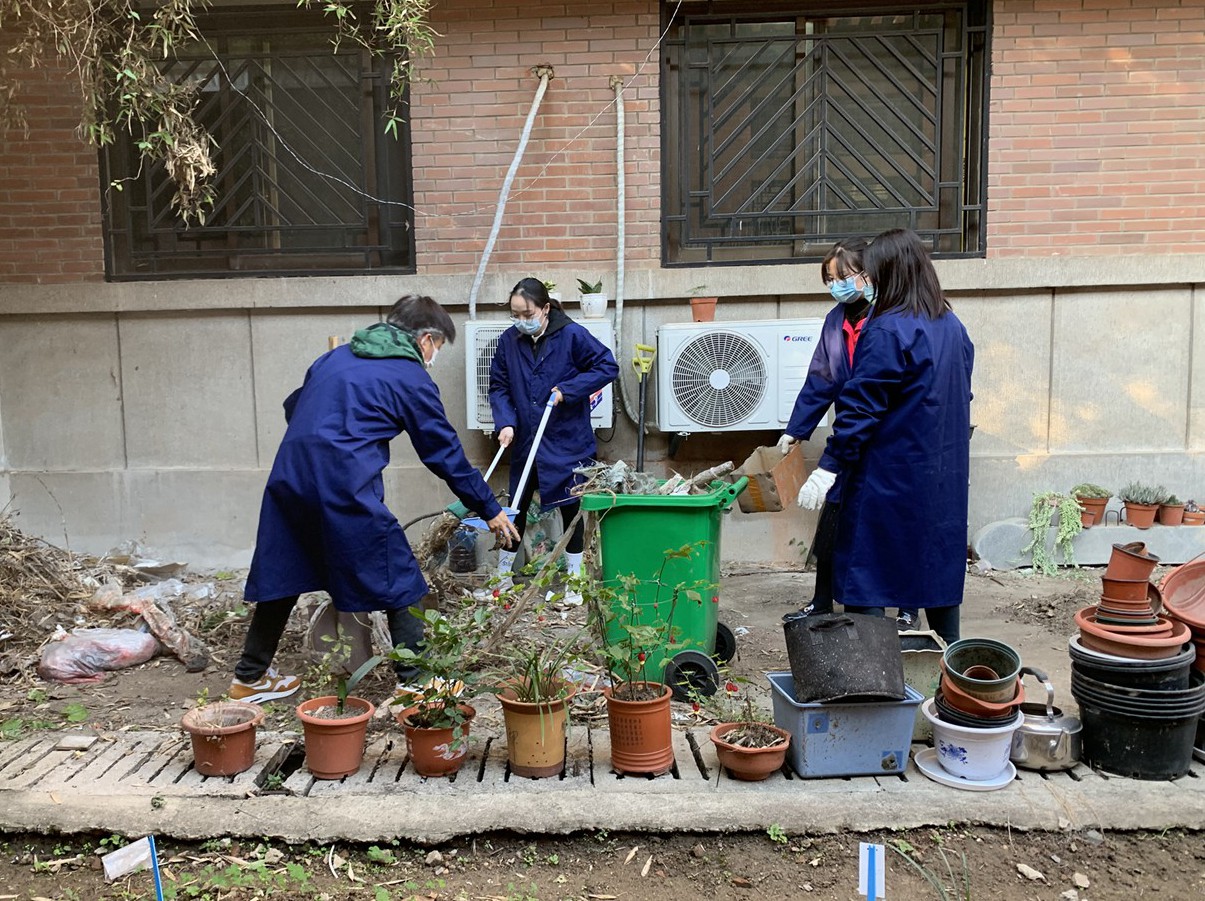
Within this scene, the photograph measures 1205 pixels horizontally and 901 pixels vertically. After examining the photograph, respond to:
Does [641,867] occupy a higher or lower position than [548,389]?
lower

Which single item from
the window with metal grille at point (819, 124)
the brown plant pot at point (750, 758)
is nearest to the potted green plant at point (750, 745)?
the brown plant pot at point (750, 758)

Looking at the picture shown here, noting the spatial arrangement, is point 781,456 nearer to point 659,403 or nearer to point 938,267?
point 659,403

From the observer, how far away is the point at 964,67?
6578mm

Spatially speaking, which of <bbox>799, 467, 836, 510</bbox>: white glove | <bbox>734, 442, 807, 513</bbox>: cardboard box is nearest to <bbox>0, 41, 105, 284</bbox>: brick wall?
<bbox>734, 442, 807, 513</bbox>: cardboard box

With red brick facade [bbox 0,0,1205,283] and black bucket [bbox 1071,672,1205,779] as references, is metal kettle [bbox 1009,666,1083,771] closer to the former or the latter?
black bucket [bbox 1071,672,1205,779]

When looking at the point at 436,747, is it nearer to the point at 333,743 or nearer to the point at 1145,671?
the point at 333,743

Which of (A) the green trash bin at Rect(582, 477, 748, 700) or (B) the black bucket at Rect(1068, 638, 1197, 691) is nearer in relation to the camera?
(B) the black bucket at Rect(1068, 638, 1197, 691)

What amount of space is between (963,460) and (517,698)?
6.74 ft

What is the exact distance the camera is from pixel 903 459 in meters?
3.99

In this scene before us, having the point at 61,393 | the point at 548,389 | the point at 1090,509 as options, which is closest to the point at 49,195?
the point at 61,393

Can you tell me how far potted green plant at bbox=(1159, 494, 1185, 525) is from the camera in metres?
6.29

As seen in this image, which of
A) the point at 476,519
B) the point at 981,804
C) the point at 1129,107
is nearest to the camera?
the point at 981,804

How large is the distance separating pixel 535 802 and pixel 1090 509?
4.58 meters

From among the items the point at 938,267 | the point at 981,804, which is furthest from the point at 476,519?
the point at 938,267
